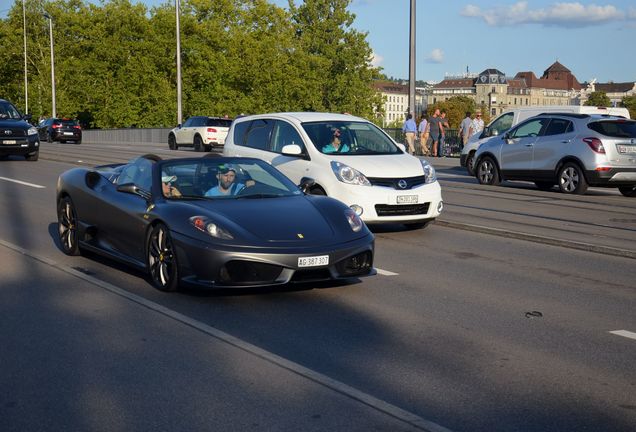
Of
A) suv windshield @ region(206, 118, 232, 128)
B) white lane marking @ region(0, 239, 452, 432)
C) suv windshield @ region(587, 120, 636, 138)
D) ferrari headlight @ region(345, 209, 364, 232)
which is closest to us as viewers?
white lane marking @ region(0, 239, 452, 432)

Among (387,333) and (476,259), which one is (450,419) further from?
(476,259)

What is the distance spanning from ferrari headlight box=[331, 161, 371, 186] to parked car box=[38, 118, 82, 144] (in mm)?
45440

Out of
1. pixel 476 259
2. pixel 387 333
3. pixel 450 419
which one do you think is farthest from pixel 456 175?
pixel 450 419

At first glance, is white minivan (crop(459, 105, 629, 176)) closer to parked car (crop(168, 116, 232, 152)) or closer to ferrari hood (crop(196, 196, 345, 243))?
ferrari hood (crop(196, 196, 345, 243))

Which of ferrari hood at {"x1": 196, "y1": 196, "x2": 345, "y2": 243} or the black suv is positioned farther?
the black suv

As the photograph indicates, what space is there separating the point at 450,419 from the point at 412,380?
73cm

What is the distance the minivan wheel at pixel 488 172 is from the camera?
2150 cm

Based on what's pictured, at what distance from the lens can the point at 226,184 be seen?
8859 millimetres

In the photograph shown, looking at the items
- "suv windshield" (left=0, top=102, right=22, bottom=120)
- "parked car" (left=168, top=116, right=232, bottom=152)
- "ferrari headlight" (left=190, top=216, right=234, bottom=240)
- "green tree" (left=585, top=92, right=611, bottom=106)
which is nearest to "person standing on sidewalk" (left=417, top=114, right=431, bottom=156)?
"parked car" (left=168, top=116, right=232, bottom=152)

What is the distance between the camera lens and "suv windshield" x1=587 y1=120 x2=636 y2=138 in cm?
1911

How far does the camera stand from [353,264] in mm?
8125

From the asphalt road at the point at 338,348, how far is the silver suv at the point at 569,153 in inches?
331

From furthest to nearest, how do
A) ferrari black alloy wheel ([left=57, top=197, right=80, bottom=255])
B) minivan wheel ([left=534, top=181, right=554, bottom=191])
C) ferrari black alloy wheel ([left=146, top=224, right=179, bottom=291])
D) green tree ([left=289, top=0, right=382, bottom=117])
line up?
green tree ([left=289, top=0, right=382, bottom=117])
minivan wheel ([left=534, top=181, right=554, bottom=191])
ferrari black alloy wheel ([left=57, top=197, right=80, bottom=255])
ferrari black alloy wheel ([left=146, top=224, right=179, bottom=291])

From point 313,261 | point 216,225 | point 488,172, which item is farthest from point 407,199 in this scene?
point 488,172
